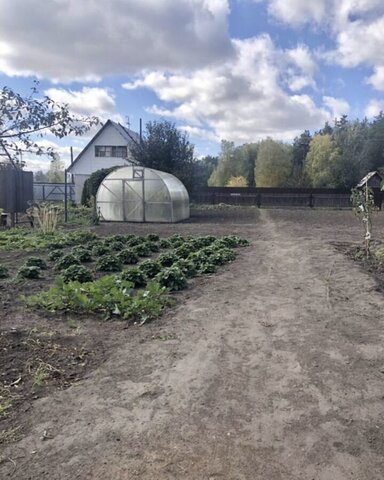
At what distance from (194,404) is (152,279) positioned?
3916 mm

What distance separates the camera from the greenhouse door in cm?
1886

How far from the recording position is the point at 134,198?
18969mm

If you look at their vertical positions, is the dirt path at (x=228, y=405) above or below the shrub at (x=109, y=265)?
below

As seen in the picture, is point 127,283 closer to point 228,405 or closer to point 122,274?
point 122,274

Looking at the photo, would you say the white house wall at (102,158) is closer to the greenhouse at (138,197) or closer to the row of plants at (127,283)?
the greenhouse at (138,197)

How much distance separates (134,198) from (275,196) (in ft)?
48.3

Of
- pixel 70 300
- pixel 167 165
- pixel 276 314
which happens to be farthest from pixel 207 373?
pixel 167 165

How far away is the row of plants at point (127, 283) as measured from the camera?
202 inches

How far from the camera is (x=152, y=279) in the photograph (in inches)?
268

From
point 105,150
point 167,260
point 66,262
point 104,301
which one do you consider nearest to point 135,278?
point 104,301

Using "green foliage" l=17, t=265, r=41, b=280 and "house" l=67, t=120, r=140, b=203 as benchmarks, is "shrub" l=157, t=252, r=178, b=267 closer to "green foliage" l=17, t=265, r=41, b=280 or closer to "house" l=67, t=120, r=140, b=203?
"green foliage" l=17, t=265, r=41, b=280

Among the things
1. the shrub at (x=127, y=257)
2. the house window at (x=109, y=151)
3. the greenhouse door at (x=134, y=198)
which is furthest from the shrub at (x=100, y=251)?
the house window at (x=109, y=151)

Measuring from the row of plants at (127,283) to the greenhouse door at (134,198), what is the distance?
29.5ft

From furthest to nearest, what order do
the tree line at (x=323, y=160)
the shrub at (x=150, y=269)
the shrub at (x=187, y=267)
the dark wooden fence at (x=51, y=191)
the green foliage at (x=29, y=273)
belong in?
the dark wooden fence at (x=51, y=191), the tree line at (x=323, y=160), the shrub at (x=187, y=267), the shrub at (x=150, y=269), the green foliage at (x=29, y=273)
